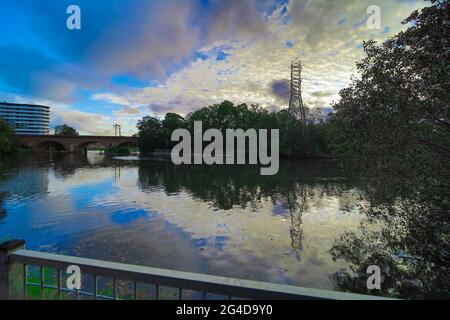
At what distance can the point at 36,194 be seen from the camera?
21141mm

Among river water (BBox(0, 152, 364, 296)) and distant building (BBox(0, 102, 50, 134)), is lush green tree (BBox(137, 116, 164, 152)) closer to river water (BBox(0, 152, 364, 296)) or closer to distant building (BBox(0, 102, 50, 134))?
river water (BBox(0, 152, 364, 296))

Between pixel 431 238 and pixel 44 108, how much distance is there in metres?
209

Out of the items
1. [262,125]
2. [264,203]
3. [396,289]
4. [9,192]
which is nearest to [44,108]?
[262,125]

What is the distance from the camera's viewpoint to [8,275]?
3.60m

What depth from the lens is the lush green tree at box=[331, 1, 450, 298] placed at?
796cm

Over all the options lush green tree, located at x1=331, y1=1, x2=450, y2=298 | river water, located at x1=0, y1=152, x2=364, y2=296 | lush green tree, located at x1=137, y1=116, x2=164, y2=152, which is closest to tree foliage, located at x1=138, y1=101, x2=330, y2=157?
lush green tree, located at x1=137, y1=116, x2=164, y2=152

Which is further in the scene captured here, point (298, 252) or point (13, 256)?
point (298, 252)

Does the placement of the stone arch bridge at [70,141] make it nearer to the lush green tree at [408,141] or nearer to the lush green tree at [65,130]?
the lush green tree at [65,130]

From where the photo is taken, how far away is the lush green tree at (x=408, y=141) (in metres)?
7.96

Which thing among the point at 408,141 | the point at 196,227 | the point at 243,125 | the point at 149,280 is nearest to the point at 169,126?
the point at 243,125

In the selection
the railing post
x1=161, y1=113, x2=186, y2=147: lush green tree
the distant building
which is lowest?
the railing post

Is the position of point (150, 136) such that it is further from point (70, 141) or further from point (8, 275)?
point (8, 275)

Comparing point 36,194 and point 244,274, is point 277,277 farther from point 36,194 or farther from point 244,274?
point 36,194

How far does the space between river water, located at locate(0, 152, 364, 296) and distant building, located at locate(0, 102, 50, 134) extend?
17198 cm
